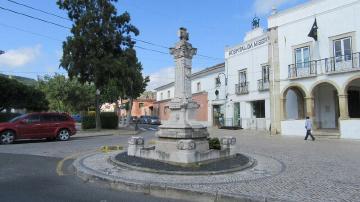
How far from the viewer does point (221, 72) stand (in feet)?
120

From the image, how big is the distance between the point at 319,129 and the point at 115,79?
1543 cm

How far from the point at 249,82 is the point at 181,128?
2130 cm

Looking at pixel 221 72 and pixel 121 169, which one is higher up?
pixel 221 72

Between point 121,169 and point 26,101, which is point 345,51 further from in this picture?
point 26,101

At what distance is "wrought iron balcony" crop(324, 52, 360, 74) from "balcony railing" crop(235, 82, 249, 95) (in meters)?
9.46

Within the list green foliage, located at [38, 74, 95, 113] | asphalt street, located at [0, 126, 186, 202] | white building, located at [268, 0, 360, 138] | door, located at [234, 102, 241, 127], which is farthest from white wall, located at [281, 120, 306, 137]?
green foliage, located at [38, 74, 95, 113]

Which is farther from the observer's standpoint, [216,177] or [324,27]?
[324,27]

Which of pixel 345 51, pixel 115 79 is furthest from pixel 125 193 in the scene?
pixel 115 79

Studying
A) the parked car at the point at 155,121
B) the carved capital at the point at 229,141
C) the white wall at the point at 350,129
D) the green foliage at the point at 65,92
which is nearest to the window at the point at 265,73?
the white wall at the point at 350,129

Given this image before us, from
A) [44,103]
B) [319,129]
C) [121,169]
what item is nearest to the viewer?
[121,169]

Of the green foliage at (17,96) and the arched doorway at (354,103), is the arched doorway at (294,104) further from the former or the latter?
the green foliage at (17,96)

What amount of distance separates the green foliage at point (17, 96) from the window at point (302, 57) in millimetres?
23857

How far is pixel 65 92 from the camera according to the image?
4897 cm

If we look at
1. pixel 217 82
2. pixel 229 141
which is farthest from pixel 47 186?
pixel 217 82
